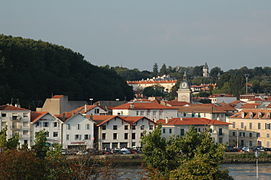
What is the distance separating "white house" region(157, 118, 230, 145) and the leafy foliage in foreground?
64.9ft

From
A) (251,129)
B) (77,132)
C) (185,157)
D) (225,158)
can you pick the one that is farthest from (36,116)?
(185,157)

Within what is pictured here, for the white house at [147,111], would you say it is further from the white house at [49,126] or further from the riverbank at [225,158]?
the riverbank at [225,158]

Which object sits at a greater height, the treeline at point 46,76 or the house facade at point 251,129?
the treeline at point 46,76

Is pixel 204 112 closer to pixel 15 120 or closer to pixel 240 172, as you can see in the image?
pixel 240 172

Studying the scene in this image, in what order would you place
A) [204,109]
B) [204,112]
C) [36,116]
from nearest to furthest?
[36,116], [204,112], [204,109]

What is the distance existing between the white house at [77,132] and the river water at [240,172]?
748 centimetres

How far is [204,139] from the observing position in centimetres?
3400

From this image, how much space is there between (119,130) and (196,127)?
7063 mm

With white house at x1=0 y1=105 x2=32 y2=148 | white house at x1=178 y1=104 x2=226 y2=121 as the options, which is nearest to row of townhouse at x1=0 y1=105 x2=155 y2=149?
white house at x1=0 y1=105 x2=32 y2=148

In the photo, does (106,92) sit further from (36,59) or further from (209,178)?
(209,178)

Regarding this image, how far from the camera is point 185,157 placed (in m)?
35.1

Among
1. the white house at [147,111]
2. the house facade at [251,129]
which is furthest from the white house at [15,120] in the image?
the house facade at [251,129]

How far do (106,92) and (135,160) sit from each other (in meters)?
54.4

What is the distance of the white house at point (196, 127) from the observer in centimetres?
5791
